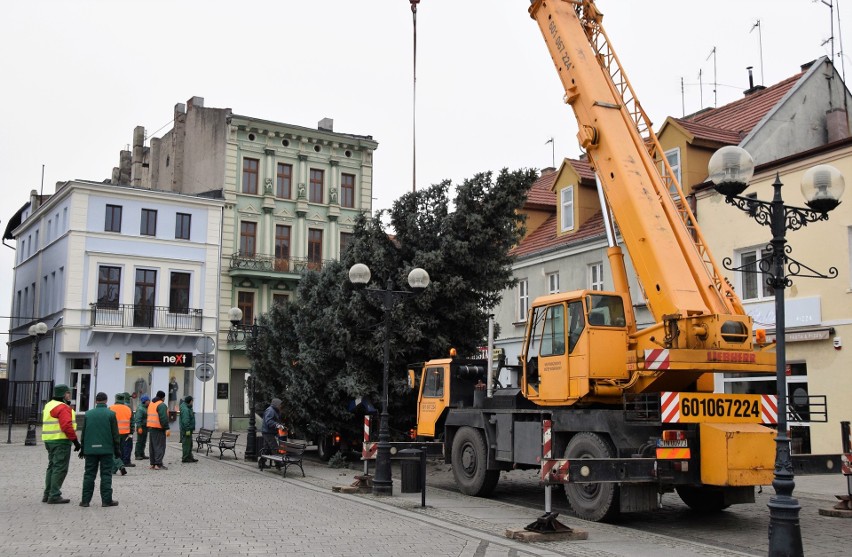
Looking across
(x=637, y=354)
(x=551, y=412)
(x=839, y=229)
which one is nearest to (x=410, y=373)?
(x=551, y=412)

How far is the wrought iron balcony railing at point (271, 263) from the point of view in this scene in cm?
4050

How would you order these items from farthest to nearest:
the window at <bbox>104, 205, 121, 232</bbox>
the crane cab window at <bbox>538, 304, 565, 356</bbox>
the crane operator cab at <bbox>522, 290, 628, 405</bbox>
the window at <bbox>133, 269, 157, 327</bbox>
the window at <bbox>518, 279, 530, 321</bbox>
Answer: the window at <bbox>133, 269, 157, 327</bbox> < the window at <bbox>104, 205, 121, 232</bbox> < the window at <bbox>518, 279, 530, 321</bbox> < the crane cab window at <bbox>538, 304, 565, 356</bbox> < the crane operator cab at <bbox>522, 290, 628, 405</bbox>

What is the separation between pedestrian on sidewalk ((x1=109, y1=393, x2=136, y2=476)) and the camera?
17641 mm

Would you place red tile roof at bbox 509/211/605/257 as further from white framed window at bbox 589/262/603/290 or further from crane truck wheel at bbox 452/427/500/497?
crane truck wheel at bbox 452/427/500/497

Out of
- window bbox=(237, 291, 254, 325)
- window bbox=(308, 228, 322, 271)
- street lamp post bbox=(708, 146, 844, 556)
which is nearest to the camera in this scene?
street lamp post bbox=(708, 146, 844, 556)

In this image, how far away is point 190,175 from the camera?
144 feet

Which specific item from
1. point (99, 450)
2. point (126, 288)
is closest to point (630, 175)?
point (99, 450)

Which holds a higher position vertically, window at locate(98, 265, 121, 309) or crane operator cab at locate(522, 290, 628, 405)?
window at locate(98, 265, 121, 309)

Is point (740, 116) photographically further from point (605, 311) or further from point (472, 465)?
point (472, 465)

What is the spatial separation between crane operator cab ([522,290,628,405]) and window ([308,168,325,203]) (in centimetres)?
3057

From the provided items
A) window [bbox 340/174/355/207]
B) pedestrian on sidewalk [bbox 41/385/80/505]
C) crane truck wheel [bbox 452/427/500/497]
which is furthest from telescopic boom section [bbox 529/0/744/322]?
window [bbox 340/174/355/207]

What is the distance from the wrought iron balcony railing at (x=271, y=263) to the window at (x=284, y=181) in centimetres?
313

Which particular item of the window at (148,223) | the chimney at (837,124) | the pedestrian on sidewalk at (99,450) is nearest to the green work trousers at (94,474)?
the pedestrian on sidewalk at (99,450)

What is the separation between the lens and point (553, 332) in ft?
44.8
